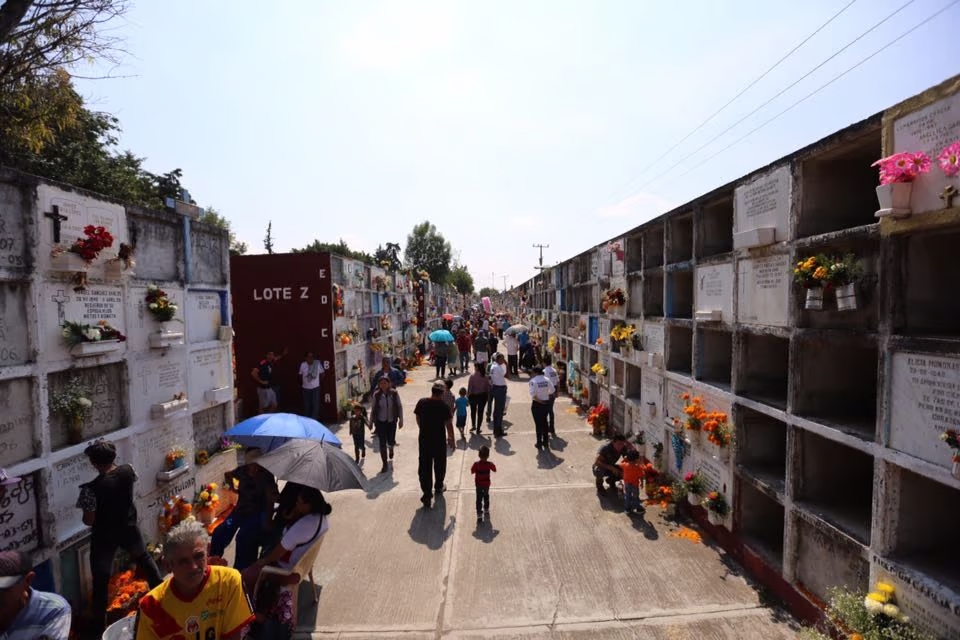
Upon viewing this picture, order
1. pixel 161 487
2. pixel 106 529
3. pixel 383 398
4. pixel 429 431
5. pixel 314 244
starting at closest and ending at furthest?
pixel 106 529, pixel 161 487, pixel 429 431, pixel 383 398, pixel 314 244

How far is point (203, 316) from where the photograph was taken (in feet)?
22.3

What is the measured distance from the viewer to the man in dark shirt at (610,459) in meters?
7.14

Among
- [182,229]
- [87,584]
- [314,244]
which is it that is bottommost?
[87,584]

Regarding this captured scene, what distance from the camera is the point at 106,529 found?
414 cm

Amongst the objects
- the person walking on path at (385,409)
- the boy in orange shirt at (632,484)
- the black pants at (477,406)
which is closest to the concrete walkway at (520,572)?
the boy in orange shirt at (632,484)

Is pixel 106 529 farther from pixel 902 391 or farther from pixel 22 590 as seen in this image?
pixel 902 391

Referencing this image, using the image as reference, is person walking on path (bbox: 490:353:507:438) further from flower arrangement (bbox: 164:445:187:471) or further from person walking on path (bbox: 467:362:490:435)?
flower arrangement (bbox: 164:445:187:471)

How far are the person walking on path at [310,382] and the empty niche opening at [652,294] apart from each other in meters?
6.96

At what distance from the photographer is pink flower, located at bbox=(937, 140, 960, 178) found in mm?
2906

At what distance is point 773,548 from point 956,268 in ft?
10.5

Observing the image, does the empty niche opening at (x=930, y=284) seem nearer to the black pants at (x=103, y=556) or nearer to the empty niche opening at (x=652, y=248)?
the empty niche opening at (x=652, y=248)

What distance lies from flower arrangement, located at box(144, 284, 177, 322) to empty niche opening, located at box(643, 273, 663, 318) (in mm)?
6856

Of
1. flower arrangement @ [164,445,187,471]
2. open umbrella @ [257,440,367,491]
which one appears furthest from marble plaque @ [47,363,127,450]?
open umbrella @ [257,440,367,491]

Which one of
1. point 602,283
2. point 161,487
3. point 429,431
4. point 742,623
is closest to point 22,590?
point 161,487
